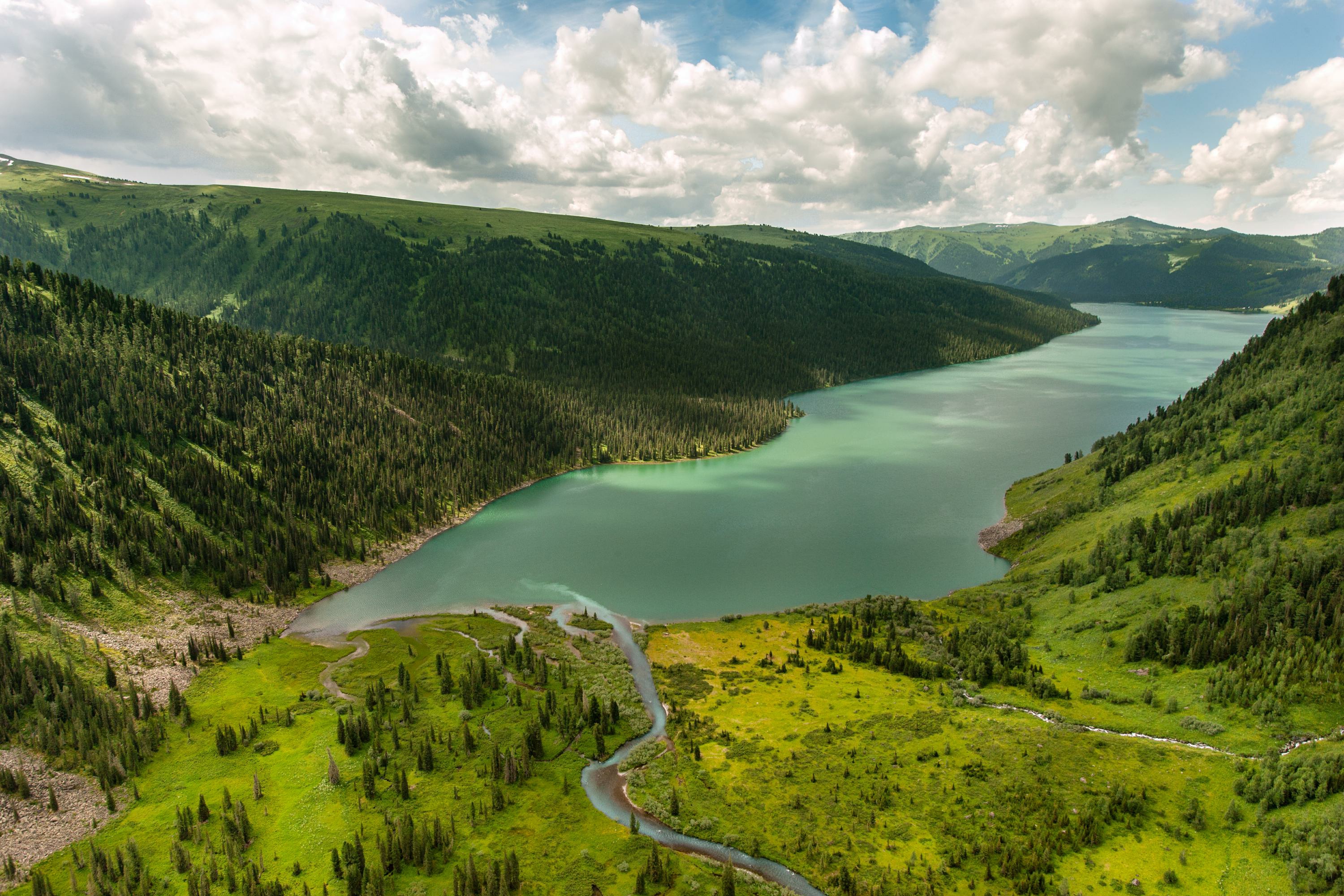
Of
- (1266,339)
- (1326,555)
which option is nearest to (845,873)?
(1326,555)

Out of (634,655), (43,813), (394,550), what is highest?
(394,550)

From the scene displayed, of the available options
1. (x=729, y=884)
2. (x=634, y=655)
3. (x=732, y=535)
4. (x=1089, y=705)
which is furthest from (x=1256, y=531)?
(x=634, y=655)

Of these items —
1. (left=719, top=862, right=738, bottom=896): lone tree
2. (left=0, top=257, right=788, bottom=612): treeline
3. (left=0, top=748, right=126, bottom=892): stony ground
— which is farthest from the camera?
(left=0, top=257, right=788, bottom=612): treeline

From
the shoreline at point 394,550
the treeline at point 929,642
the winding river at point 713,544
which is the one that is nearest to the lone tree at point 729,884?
the winding river at point 713,544

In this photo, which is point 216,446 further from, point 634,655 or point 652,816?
point 652,816

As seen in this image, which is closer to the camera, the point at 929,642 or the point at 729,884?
the point at 729,884

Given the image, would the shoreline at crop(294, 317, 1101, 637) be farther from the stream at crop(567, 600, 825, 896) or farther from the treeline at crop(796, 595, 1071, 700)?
the stream at crop(567, 600, 825, 896)

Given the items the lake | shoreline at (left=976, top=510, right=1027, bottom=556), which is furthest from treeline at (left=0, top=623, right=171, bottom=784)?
shoreline at (left=976, top=510, right=1027, bottom=556)
